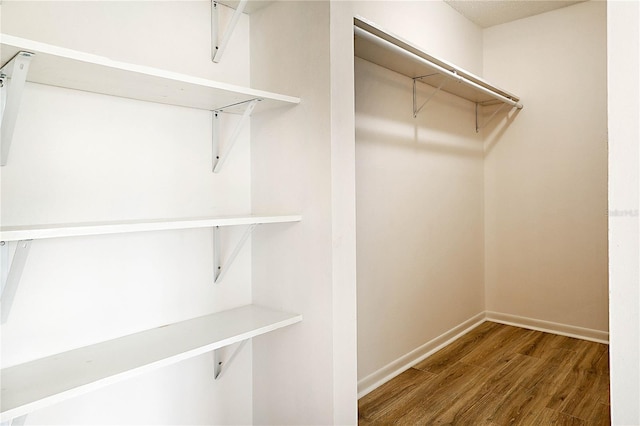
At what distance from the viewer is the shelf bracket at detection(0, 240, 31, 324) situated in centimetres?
115

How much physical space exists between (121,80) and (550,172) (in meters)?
3.12

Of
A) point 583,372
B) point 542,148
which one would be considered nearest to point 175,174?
point 583,372

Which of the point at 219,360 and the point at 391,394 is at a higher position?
the point at 219,360

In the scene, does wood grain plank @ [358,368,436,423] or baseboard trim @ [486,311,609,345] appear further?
baseboard trim @ [486,311,609,345]

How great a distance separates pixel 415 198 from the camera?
275cm

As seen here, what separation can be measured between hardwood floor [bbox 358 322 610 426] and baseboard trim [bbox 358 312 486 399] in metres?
0.03

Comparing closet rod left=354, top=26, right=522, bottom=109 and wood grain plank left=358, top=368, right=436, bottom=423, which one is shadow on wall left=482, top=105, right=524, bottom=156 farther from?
wood grain plank left=358, top=368, right=436, bottom=423

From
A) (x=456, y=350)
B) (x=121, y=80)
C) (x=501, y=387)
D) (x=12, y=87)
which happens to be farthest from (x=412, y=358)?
(x=12, y=87)

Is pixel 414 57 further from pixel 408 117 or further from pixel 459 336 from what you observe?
pixel 459 336

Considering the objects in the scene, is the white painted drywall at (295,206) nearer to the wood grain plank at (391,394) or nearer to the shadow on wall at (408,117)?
the wood grain plank at (391,394)

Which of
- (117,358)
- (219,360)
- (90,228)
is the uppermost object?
(90,228)

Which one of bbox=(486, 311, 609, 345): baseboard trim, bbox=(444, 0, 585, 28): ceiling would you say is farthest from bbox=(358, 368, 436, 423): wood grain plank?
bbox=(444, 0, 585, 28): ceiling

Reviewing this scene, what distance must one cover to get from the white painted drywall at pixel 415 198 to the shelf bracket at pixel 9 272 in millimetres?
1563

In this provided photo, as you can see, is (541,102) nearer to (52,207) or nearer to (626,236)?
(626,236)
